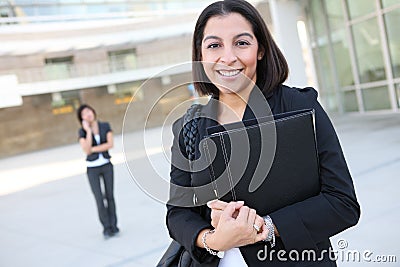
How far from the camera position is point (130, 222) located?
645 cm

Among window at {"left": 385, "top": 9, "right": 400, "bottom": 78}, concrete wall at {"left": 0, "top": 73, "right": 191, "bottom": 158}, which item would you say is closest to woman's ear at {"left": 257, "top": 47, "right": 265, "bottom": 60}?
window at {"left": 385, "top": 9, "right": 400, "bottom": 78}

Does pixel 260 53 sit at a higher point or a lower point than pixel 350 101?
higher

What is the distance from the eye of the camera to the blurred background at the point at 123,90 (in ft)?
17.7

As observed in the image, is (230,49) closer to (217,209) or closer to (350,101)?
(217,209)

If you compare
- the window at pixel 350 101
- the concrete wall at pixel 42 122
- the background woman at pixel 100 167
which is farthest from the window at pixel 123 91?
the background woman at pixel 100 167

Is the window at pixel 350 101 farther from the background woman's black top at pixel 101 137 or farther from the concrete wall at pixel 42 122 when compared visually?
the concrete wall at pixel 42 122

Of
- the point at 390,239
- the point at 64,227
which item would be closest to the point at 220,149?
the point at 390,239

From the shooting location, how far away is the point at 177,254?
4.48 ft

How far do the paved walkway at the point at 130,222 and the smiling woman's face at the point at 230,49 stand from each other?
0.95 feet

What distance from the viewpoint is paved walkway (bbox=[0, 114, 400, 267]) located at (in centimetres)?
417

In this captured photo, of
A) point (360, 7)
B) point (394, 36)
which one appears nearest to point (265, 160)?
point (394, 36)

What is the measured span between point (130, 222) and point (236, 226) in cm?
565

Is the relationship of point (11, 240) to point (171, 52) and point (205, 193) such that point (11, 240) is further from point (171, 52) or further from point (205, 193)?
point (171, 52)

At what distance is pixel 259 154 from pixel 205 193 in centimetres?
20
